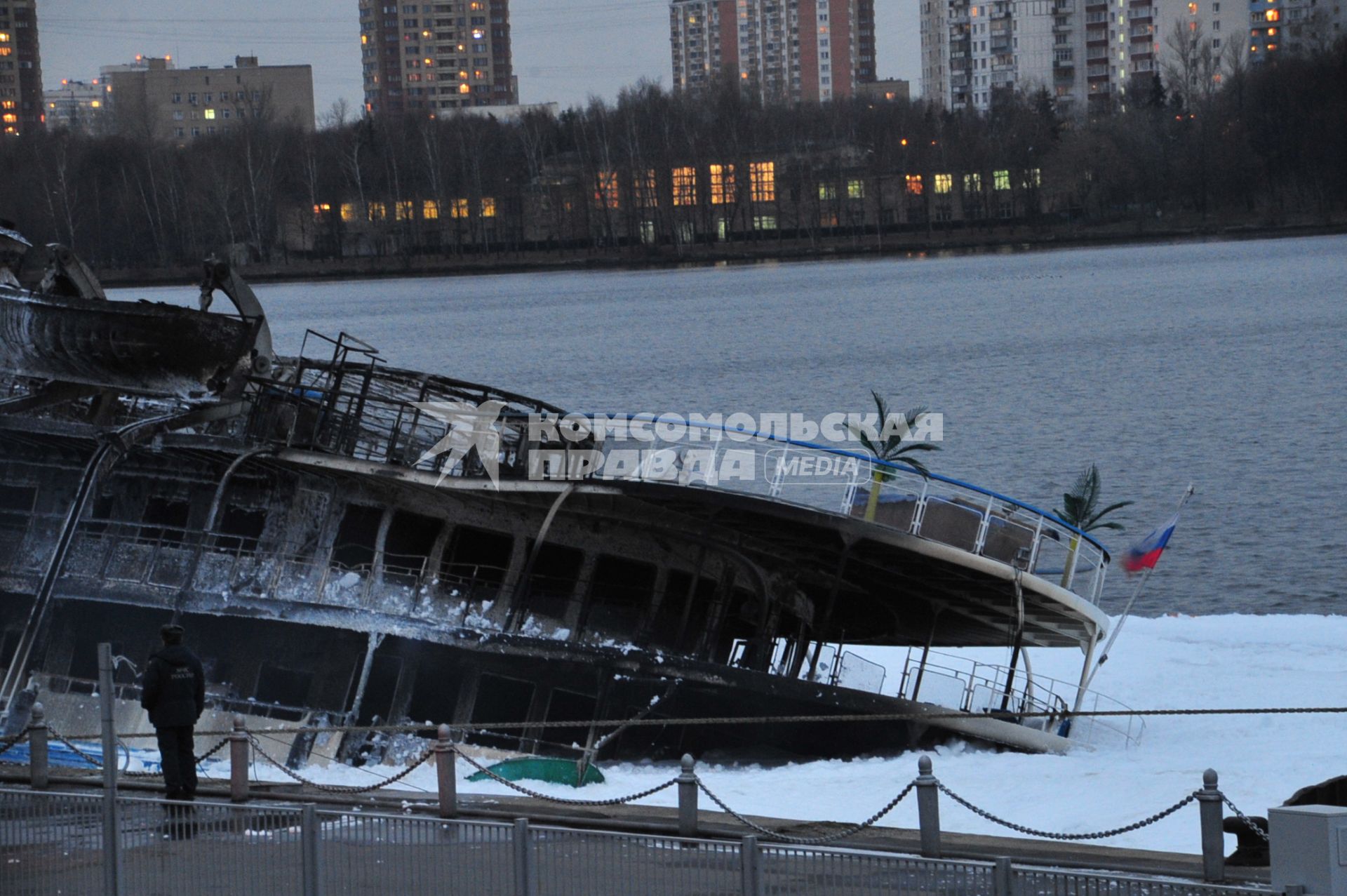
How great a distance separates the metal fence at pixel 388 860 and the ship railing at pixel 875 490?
866 cm

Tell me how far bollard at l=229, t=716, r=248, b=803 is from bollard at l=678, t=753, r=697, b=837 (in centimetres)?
370

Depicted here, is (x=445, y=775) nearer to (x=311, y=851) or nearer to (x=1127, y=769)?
(x=311, y=851)

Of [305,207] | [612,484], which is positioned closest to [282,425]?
[612,484]

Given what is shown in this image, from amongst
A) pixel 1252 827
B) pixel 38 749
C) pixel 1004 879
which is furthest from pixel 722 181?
pixel 1004 879

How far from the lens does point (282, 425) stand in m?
21.9

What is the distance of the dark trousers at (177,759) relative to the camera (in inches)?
526

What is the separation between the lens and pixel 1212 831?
11.3 meters

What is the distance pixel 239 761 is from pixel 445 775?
1851mm

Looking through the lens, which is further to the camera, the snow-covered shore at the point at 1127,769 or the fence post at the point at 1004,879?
the snow-covered shore at the point at 1127,769

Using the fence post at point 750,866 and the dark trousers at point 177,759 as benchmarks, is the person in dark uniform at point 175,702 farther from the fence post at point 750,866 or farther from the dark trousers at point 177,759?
the fence post at point 750,866

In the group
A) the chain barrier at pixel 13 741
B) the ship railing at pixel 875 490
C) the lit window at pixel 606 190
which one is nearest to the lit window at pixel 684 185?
the lit window at pixel 606 190

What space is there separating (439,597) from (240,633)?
2353mm

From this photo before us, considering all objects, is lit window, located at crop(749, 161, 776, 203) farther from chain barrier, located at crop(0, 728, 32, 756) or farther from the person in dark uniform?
the person in dark uniform

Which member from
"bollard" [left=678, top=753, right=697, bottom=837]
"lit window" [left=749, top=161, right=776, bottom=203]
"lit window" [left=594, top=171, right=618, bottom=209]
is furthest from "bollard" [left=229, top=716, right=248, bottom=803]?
"lit window" [left=749, top=161, right=776, bottom=203]
